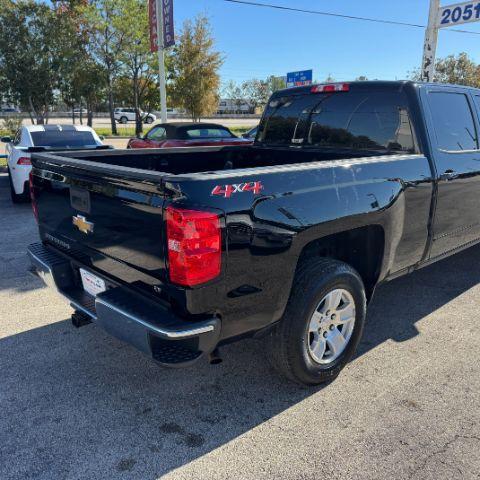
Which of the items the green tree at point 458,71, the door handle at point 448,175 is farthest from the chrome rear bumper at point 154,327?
the green tree at point 458,71

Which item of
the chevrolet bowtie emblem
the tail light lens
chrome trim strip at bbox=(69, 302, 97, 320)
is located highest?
the chevrolet bowtie emblem

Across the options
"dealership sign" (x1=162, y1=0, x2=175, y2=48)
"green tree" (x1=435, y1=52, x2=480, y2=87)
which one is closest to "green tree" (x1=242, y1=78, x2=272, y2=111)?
"green tree" (x1=435, y1=52, x2=480, y2=87)

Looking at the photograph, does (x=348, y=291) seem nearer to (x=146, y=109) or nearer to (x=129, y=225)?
(x=129, y=225)

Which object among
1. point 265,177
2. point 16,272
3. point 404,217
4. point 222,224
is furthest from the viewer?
point 16,272

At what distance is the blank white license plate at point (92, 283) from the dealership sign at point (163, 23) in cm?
1379

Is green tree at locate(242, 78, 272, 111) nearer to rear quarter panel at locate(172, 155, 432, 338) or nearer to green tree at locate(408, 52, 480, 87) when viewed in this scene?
green tree at locate(408, 52, 480, 87)

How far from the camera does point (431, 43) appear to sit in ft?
46.5

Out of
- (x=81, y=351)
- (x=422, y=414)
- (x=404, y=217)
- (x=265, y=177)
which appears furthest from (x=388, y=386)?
(x=81, y=351)

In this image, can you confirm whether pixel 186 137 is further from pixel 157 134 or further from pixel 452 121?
pixel 452 121

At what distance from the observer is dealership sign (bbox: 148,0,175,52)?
14.4 metres

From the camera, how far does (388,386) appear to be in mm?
2980

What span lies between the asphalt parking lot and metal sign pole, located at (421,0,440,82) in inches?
490

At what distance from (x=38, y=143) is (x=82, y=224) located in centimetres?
649

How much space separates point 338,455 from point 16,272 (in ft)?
13.9
